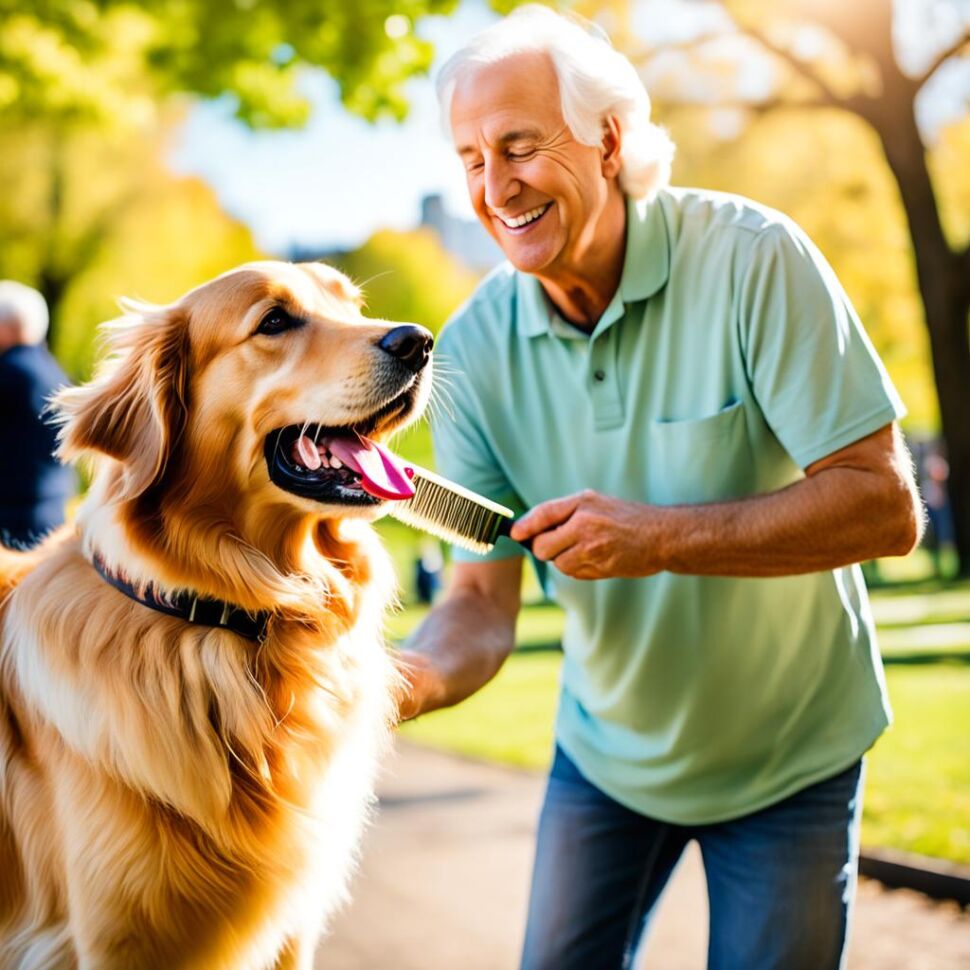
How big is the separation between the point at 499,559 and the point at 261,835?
887 millimetres

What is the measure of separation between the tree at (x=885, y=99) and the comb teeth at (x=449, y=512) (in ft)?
36.6

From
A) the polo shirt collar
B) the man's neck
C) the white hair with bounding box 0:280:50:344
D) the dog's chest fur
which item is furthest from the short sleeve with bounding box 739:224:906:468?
the white hair with bounding box 0:280:50:344

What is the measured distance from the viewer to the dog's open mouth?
2420 millimetres

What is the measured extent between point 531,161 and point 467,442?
0.70 meters

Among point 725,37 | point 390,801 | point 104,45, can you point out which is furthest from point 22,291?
point 725,37

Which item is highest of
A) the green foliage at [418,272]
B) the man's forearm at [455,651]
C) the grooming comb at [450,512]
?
the green foliage at [418,272]

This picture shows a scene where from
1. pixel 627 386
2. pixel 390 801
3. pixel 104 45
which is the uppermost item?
pixel 104 45

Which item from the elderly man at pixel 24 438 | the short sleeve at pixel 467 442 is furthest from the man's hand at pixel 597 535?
the elderly man at pixel 24 438

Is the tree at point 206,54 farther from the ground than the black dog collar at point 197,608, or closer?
farther from the ground

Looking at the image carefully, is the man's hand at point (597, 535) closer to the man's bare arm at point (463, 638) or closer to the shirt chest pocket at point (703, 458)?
the shirt chest pocket at point (703, 458)

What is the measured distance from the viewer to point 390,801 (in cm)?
680

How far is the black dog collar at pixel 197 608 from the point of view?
2389 millimetres

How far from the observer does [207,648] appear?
241cm

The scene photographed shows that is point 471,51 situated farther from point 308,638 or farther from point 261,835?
point 261,835
